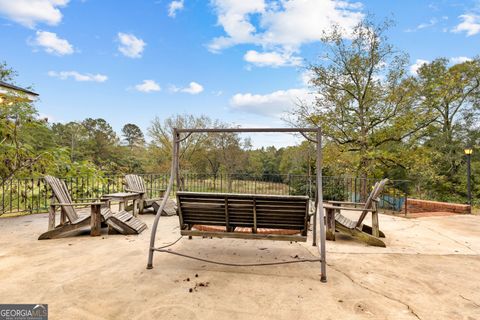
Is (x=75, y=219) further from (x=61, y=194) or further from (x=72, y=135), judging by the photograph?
(x=72, y=135)

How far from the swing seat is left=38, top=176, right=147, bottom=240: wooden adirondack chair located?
1.89 m

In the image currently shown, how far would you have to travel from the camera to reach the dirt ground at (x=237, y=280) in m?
2.08

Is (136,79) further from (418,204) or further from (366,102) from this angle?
(418,204)

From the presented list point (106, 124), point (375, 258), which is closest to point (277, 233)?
point (375, 258)

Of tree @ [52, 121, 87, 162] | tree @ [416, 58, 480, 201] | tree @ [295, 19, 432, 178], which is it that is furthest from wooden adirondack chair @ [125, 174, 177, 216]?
tree @ [52, 121, 87, 162]

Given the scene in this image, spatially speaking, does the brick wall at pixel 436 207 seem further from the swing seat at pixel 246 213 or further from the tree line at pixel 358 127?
the swing seat at pixel 246 213

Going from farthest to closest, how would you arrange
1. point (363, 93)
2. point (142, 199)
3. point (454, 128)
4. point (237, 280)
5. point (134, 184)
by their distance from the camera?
point (454, 128)
point (363, 93)
point (142, 199)
point (134, 184)
point (237, 280)

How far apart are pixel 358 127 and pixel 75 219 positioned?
1181cm

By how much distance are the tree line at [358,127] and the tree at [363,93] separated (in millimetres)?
44

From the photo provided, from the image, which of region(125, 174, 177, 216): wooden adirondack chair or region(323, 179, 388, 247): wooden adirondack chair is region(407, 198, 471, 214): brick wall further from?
region(125, 174, 177, 216): wooden adirondack chair

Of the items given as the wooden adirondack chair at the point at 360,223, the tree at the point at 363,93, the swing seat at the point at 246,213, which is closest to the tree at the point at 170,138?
the tree at the point at 363,93

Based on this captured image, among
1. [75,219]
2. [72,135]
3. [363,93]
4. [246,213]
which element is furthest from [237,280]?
[72,135]

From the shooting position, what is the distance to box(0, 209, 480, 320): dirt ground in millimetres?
2080

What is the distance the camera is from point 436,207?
8734 millimetres
